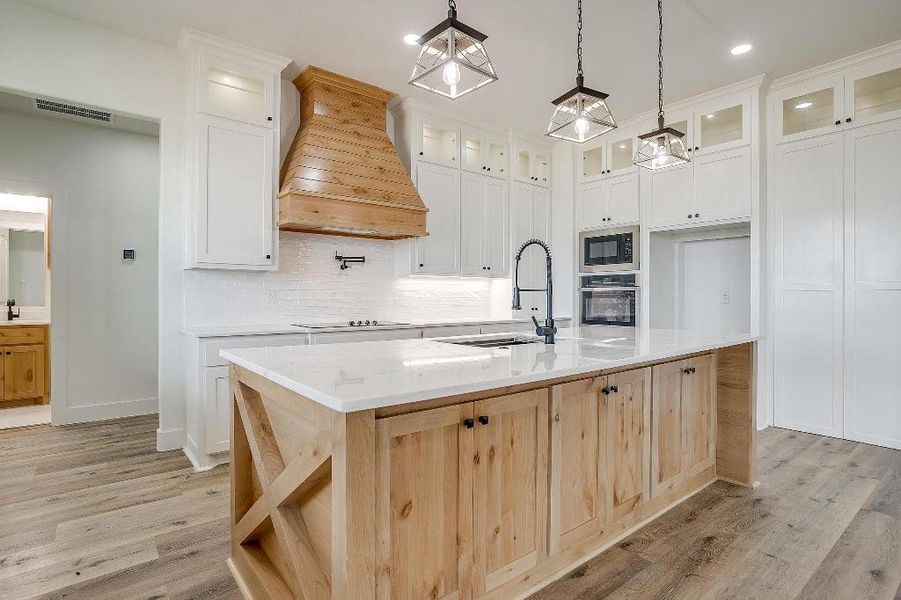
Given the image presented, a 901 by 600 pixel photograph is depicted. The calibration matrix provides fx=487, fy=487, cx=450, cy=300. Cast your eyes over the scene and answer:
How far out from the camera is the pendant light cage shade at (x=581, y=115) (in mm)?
2188

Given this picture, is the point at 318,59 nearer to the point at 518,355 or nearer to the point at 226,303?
the point at 226,303

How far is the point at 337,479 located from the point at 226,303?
303cm

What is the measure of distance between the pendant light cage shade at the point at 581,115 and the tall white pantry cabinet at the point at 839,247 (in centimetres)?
275

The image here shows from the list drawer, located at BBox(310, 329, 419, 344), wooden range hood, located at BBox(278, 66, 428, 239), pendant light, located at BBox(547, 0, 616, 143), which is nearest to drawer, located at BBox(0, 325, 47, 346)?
wooden range hood, located at BBox(278, 66, 428, 239)

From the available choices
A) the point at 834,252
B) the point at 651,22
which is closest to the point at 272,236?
the point at 651,22

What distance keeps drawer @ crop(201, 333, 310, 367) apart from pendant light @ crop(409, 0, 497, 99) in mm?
2063

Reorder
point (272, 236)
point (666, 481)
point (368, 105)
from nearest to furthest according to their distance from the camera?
point (666, 481)
point (272, 236)
point (368, 105)

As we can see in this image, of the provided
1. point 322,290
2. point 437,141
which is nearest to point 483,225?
point 437,141

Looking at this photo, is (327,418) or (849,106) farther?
(849,106)

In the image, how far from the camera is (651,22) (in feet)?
10.8

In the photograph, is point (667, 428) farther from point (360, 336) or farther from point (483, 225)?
point (483, 225)

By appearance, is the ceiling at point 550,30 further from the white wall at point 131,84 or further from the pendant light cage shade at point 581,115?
the pendant light cage shade at point 581,115

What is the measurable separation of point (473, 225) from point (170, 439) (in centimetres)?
330

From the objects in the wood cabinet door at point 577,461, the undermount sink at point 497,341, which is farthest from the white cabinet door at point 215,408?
the wood cabinet door at point 577,461
